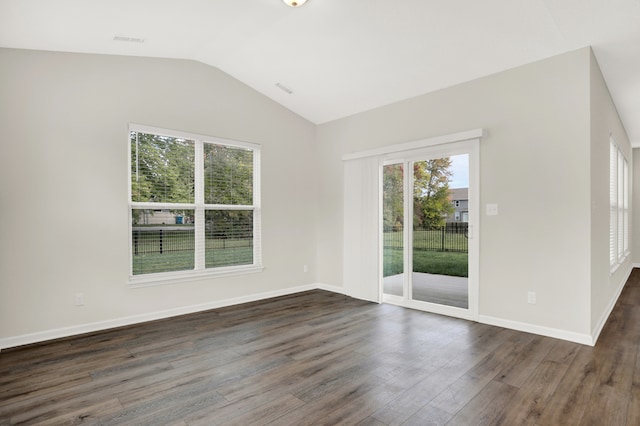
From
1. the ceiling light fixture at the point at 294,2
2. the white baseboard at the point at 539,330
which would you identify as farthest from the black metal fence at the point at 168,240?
the white baseboard at the point at 539,330

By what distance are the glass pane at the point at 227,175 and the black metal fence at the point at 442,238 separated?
233cm

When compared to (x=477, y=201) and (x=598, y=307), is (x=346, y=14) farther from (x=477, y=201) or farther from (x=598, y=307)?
(x=598, y=307)

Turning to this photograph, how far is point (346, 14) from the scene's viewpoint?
3283 millimetres

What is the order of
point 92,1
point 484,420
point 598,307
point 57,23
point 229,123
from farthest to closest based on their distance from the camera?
point 229,123 < point 598,307 < point 57,23 < point 92,1 < point 484,420

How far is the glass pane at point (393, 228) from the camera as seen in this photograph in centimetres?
480

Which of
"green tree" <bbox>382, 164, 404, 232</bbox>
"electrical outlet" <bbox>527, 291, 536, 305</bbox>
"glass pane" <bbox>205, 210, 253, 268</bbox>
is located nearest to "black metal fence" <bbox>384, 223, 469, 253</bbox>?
"green tree" <bbox>382, 164, 404, 232</bbox>

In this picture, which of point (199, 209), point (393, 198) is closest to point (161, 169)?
point (199, 209)

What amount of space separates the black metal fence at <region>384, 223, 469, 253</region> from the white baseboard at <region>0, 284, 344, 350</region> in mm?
1565

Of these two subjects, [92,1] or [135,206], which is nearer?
[92,1]

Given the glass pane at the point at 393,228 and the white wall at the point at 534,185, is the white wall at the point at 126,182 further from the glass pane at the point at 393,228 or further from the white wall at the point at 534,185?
the glass pane at the point at 393,228

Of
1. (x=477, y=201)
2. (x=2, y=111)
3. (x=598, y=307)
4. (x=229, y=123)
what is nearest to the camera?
(x=2, y=111)

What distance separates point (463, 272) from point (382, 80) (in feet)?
8.51

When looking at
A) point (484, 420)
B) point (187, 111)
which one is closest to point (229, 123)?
point (187, 111)

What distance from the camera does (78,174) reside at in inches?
144
